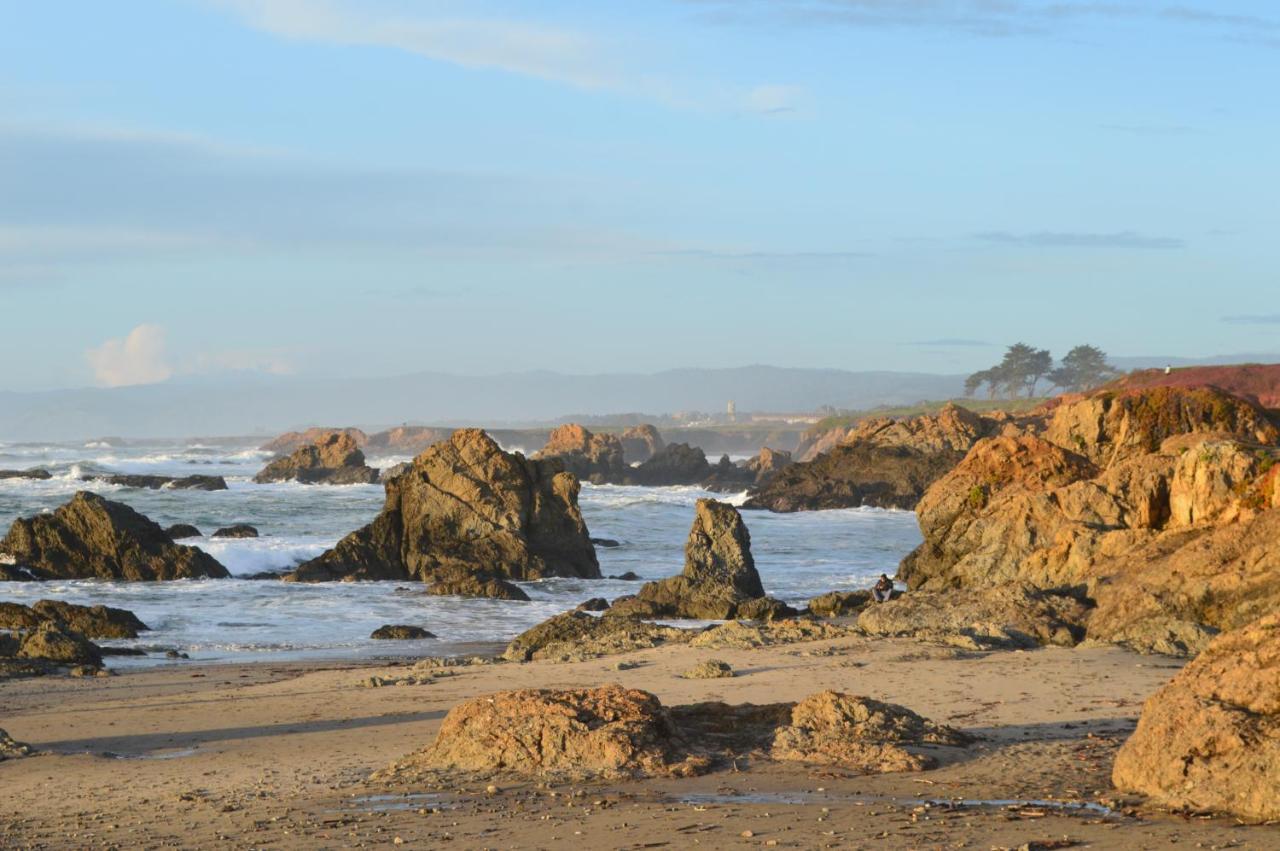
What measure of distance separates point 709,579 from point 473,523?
350 inches

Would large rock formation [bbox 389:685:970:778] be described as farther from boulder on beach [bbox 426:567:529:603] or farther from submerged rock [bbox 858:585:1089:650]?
boulder on beach [bbox 426:567:529:603]

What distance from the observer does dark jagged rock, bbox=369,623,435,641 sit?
2189cm

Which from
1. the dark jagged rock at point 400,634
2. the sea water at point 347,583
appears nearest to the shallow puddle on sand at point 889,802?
the sea water at point 347,583

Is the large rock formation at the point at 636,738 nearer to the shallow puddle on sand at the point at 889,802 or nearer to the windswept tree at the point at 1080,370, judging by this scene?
the shallow puddle on sand at the point at 889,802

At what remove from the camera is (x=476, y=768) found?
9914 millimetres

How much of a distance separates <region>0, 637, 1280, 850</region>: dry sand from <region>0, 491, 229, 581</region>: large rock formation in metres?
13.6

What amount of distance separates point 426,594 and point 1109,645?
1445 centimetres

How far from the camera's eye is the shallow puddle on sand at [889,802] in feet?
28.1

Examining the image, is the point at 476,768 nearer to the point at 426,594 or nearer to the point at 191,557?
the point at 426,594

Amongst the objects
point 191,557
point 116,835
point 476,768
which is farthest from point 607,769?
point 191,557

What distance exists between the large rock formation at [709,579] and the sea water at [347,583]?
46.5 inches

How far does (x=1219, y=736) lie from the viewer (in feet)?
28.1

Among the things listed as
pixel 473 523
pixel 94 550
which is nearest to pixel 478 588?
pixel 473 523

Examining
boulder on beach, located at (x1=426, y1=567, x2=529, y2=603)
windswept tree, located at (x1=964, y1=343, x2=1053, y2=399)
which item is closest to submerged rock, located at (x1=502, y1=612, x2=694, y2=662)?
boulder on beach, located at (x1=426, y1=567, x2=529, y2=603)
